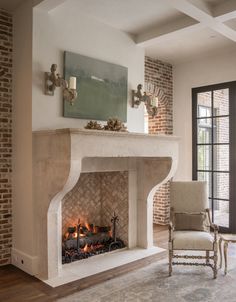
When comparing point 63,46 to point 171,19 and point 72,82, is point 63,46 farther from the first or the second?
point 171,19

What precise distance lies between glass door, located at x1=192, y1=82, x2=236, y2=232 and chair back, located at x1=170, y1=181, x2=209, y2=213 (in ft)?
4.82

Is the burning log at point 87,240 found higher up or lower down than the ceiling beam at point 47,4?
lower down

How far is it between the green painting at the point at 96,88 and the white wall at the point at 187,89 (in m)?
1.85

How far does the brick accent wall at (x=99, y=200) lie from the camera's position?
431cm

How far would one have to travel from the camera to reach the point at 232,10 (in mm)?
3572

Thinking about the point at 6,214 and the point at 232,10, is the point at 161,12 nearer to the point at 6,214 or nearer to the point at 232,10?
the point at 232,10

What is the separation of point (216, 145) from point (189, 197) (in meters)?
1.82

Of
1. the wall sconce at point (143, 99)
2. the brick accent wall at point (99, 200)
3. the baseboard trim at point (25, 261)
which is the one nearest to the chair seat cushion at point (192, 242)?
the brick accent wall at point (99, 200)

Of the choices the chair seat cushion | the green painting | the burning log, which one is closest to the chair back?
the chair seat cushion

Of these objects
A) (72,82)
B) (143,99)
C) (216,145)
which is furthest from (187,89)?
(72,82)

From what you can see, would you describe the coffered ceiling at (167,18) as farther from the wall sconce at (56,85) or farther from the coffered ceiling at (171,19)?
the wall sconce at (56,85)

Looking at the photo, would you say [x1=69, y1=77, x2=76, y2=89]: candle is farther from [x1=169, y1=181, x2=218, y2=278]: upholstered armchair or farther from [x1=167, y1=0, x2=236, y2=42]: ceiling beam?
[x1=169, y1=181, x2=218, y2=278]: upholstered armchair

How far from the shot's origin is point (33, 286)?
10.6 ft

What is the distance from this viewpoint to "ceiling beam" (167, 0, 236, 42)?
11.0ft
